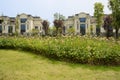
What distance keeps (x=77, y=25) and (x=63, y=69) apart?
1997 inches

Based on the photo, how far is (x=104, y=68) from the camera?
9.67m

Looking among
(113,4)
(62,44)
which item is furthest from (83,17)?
(62,44)

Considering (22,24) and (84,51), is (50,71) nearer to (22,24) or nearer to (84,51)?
(84,51)

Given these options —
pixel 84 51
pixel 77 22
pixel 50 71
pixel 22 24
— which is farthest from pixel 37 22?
pixel 50 71

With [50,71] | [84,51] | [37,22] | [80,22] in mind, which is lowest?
[50,71]

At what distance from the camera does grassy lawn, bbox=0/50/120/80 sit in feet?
27.1

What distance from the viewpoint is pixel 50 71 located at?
29.6 ft

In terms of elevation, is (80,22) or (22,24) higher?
(80,22)

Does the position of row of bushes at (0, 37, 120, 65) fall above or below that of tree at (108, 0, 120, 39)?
below

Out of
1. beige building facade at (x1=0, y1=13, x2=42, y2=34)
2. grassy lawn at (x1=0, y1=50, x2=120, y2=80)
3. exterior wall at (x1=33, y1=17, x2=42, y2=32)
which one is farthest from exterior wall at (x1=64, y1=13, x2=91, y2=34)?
grassy lawn at (x1=0, y1=50, x2=120, y2=80)

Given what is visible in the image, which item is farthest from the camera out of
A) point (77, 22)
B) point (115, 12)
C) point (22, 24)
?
point (22, 24)

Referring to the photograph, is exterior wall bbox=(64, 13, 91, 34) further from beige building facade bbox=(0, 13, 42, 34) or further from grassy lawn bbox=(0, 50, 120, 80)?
grassy lawn bbox=(0, 50, 120, 80)

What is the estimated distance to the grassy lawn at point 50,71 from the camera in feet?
27.1

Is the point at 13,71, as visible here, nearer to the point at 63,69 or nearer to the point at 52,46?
the point at 63,69
